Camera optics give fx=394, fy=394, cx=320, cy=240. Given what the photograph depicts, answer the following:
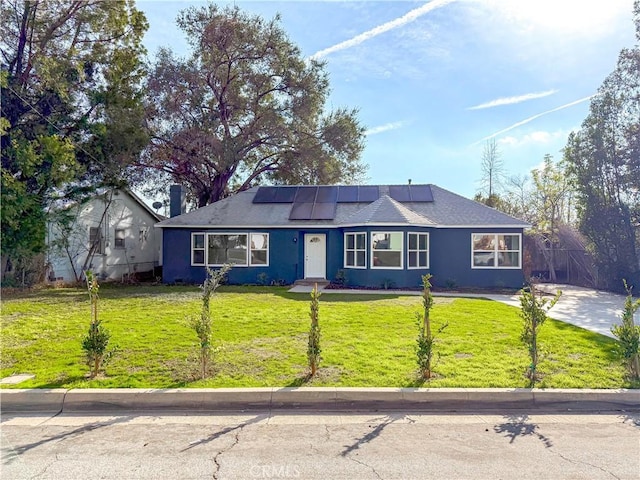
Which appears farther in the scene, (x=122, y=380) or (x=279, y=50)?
(x=279, y=50)

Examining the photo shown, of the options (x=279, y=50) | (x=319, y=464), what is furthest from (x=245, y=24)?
(x=319, y=464)

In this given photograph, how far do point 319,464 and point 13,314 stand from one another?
898 centimetres

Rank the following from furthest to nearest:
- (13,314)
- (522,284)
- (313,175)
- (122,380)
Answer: (313,175) < (522,284) < (13,314) < (122,380)

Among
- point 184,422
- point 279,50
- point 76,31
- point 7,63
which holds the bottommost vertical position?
point 184,422

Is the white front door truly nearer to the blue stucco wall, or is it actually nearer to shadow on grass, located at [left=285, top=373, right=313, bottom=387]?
the blue stucco wall

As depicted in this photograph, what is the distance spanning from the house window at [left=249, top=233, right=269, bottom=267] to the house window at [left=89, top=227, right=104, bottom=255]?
21.8ft

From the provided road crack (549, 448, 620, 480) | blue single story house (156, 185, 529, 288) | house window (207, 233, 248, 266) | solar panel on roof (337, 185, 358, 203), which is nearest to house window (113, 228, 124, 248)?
blue single story house (156, 185, 529, 288)

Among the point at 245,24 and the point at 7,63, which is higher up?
the point at 245,24

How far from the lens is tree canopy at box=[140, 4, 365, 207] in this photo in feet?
70.3

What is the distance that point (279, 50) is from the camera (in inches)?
877

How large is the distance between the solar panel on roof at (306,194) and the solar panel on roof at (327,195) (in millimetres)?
227

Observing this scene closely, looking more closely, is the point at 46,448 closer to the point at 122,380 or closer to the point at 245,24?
the point at 122,380

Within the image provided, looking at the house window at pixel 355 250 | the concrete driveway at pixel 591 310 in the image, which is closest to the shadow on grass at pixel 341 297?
the house window at pixel 355 250

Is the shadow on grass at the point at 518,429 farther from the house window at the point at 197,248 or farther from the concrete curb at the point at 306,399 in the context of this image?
the house window at the point at 197,248
